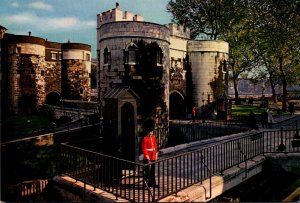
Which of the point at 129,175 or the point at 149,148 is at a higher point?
the point at 149,148

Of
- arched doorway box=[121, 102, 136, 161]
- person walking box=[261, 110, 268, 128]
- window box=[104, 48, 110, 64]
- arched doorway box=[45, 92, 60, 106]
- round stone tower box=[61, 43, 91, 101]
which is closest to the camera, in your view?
arched doorway box=[121, 102, 136, 161]

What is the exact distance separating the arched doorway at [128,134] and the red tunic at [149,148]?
1.35m

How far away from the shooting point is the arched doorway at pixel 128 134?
9.59 meters

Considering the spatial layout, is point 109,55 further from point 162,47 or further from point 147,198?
point 147,198

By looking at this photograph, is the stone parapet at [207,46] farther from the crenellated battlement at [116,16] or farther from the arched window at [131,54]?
the arched window at [131,54]

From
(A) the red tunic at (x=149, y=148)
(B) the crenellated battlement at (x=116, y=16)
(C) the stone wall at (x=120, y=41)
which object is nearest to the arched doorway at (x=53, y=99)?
(B) the crenellated battlement at (x=116, y=16)

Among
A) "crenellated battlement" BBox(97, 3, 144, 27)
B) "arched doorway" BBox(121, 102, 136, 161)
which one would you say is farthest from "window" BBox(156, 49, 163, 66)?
"crenellated battlement" BBox(97, 3, 144, 27)

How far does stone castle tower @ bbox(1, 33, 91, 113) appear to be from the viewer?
3428cm

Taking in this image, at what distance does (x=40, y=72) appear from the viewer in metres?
36.6

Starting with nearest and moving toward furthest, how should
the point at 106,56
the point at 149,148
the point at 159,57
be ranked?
the point at 149,148 → the point at 106,56 → the point at 159,57

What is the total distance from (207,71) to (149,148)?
67.9 feet

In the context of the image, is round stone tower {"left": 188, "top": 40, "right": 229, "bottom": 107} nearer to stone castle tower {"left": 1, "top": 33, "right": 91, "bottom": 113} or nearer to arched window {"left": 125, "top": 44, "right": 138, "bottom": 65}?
arched window {"left": 125, "top": 44, "right": 138, "bottom": 65}

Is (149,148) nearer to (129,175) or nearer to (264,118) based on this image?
(129,175)

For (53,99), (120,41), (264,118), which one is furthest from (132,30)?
(53,99)
